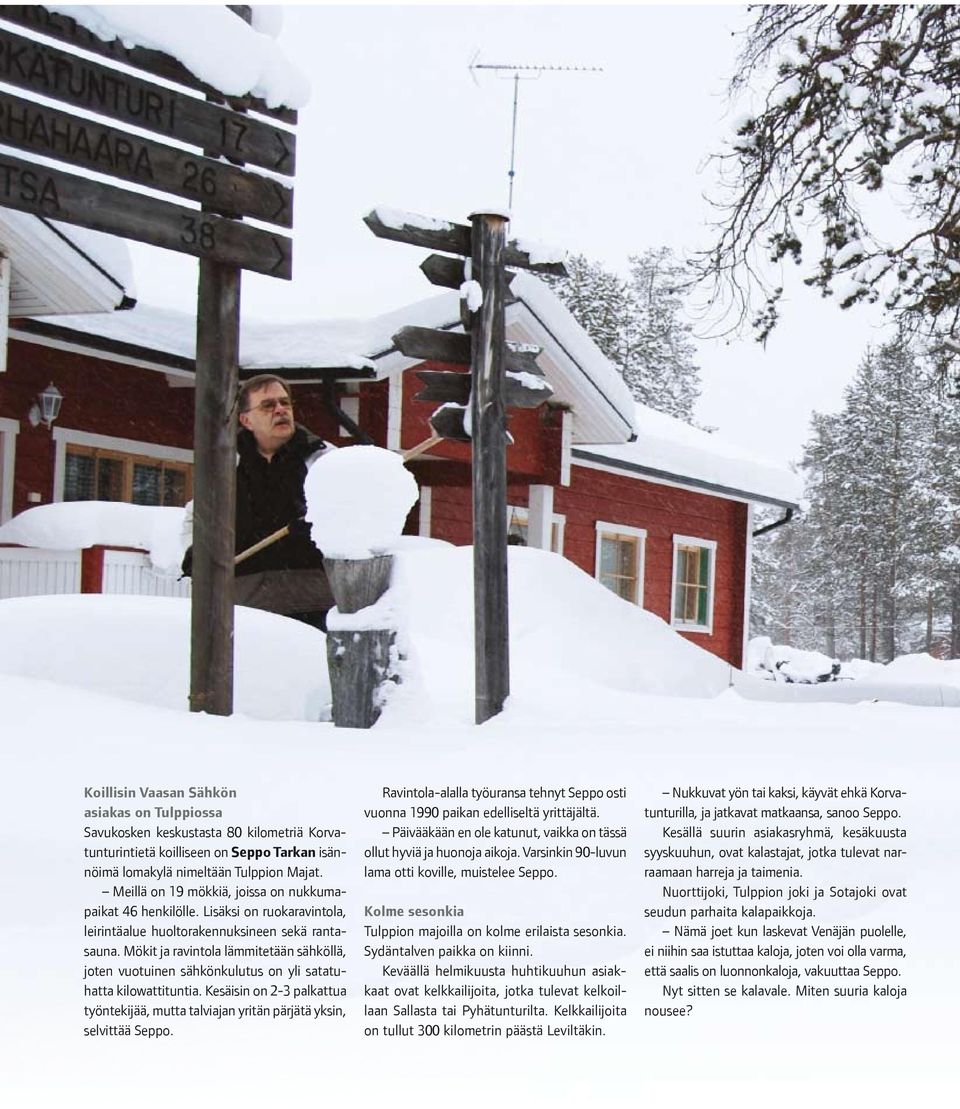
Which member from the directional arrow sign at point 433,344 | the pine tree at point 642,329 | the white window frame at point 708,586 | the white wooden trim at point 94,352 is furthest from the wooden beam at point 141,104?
the pine tree at point 642,329

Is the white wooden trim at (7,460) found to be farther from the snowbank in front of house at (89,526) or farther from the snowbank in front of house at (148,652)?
the snowbank in front of house at (148,652)

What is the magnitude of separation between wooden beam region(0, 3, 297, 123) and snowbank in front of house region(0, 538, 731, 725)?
1547 mm

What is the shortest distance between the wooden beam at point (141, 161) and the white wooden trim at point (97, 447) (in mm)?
6969

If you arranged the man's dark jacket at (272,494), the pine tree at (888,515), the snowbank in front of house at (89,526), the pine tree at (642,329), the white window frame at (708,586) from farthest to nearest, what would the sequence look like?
the pine tree at (888,515) < the pine tree at (642,329) < the white window frame at (708,586) < the snowbank in front of house at (89,526) < the man's dark jacket at (272,494)

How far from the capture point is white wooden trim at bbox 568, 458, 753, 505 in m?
15.3

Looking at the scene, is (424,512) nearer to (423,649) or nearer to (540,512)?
(540,512)

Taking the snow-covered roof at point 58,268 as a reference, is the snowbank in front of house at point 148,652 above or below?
below

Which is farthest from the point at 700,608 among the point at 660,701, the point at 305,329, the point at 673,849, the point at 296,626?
the point at 673,849

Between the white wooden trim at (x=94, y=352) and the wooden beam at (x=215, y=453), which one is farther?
the white wooden trim at (x=94, y=352)

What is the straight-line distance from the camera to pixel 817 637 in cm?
5338

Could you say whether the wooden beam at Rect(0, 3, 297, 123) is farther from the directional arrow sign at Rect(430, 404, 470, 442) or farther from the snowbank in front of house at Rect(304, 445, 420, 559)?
the directional arrow sign at Rect(430, 404, 470, 442)

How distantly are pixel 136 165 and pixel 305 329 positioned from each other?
22.9ft

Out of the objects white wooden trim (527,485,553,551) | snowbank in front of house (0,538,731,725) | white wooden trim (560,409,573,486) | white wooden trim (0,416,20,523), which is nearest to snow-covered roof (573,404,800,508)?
white wooden trim (527,485,553,551)

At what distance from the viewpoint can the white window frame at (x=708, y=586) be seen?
1823 centimetres
